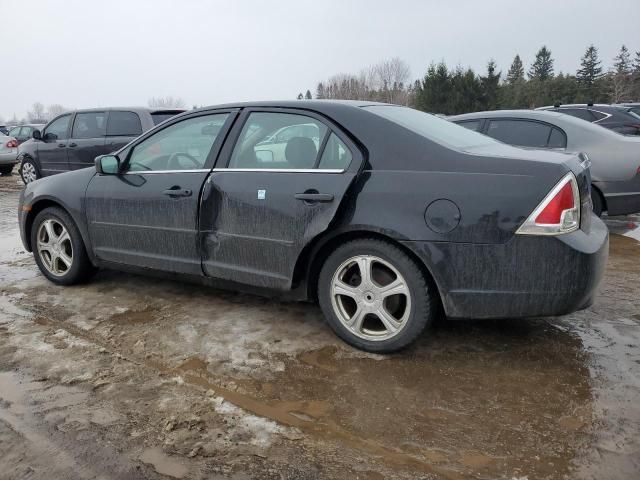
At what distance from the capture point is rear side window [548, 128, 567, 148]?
5.93 meters

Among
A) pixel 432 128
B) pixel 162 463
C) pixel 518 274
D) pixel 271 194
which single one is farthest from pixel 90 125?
pixel 518 274

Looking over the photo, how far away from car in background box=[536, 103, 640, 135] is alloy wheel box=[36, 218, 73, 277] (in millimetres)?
8459

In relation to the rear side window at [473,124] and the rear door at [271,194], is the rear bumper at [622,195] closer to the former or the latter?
the rear side window at [473,124]

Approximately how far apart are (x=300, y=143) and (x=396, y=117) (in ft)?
2.09

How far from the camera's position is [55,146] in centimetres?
1006

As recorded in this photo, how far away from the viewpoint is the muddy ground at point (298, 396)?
2.19m

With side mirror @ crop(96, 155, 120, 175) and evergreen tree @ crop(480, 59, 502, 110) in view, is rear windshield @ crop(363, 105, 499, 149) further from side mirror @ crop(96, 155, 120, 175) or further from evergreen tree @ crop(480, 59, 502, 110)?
evergreen tree @ crop(480, 59, 502, 110)

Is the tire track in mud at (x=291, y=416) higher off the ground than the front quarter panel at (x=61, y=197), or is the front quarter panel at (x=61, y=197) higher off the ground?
Answer: the front quarter panel at (x=61, y=197)

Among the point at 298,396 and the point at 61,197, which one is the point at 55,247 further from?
the point at 298,396

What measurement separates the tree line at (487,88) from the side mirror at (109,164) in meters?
29.8

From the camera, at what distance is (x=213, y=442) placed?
232 centimetres

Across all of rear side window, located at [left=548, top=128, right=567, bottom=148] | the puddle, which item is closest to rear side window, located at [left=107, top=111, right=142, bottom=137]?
rear side window, located at [left=548, top=128, right=567, bottom=148]

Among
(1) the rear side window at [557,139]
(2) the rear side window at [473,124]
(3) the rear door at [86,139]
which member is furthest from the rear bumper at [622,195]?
(3) the rear door at [86,139]

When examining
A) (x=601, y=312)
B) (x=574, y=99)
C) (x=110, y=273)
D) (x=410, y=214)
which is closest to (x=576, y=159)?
(x=410, y=214)
